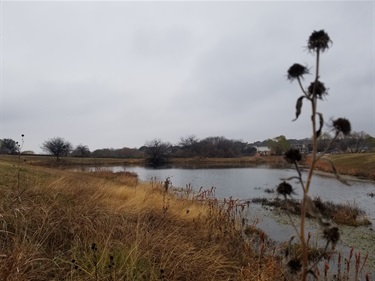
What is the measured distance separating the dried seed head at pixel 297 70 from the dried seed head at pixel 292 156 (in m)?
0.30

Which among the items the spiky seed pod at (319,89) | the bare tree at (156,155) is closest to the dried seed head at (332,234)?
the spiky seed pod at (319,89)

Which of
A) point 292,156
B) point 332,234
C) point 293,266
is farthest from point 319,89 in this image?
point 293,266

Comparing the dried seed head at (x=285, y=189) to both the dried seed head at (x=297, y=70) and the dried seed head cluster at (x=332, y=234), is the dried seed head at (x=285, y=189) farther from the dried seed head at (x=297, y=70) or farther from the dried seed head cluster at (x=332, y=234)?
the dried seed head at (x=297, y=70)

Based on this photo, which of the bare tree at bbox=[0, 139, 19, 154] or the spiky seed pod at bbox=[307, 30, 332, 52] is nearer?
the spiky seed pod at bbox=[307, 30, 332, 52]

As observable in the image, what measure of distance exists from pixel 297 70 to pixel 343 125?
10.8 inches

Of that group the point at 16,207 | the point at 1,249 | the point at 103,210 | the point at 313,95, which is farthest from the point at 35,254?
the point at 313,95

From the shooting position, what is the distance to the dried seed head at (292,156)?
132cm

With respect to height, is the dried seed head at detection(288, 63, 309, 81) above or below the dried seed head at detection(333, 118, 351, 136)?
above

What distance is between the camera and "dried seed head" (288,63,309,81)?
1295mm

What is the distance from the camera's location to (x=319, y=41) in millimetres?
1263

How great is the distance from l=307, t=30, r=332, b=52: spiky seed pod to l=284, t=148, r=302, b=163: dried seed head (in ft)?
1.35

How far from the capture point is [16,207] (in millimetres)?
4973

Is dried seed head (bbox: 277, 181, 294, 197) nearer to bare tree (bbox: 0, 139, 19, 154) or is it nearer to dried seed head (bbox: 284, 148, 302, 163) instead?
dried seed head (bbox: 284, 148, 302, 163)

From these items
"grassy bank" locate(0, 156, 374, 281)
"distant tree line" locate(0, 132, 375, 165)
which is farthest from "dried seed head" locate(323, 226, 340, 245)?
"distant tree line" locate(0, 132, 375, 165)
